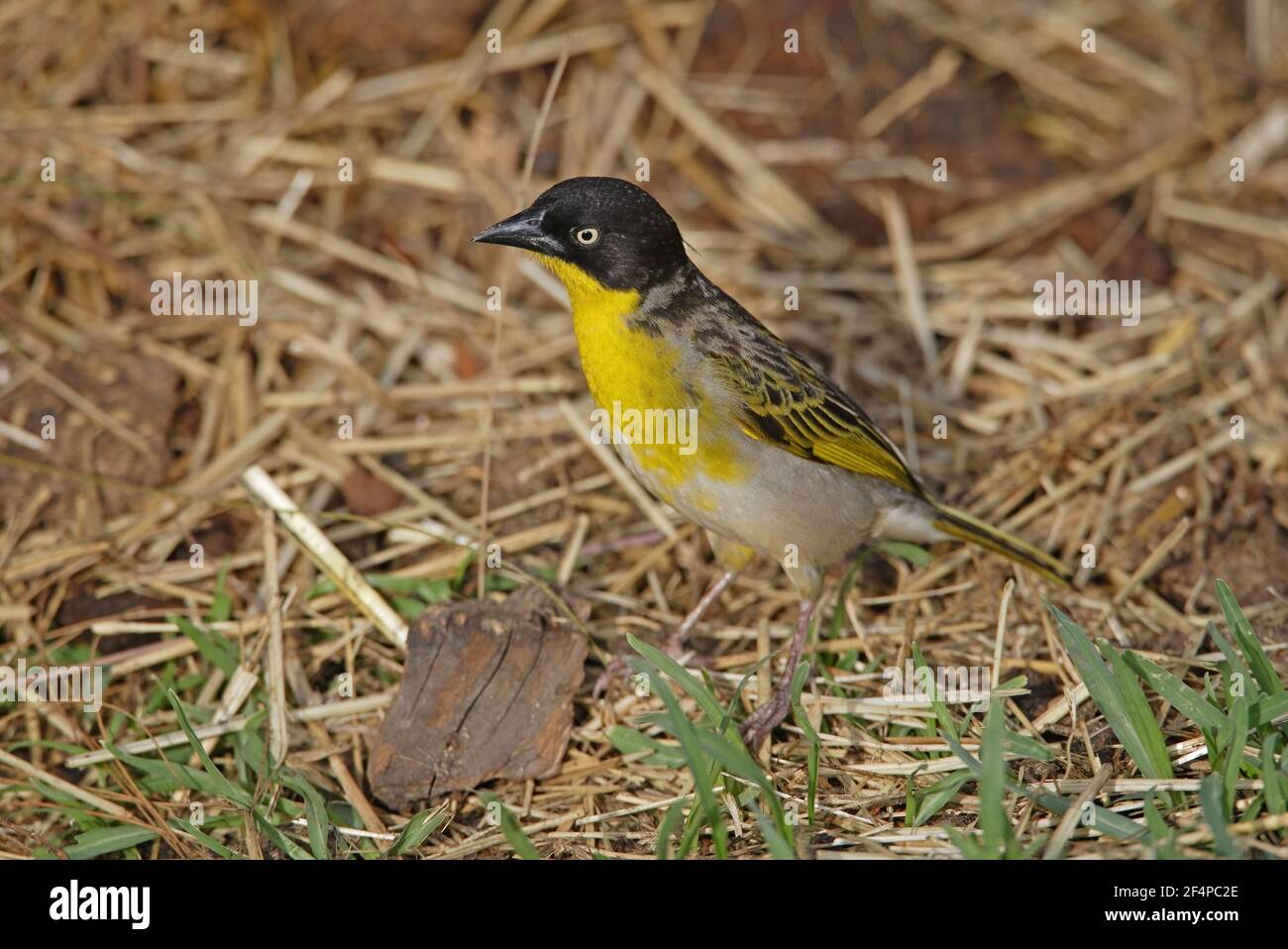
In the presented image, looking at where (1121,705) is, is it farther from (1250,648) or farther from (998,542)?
(998,542)

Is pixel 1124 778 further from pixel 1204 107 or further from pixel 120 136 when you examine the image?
pixel 120 136

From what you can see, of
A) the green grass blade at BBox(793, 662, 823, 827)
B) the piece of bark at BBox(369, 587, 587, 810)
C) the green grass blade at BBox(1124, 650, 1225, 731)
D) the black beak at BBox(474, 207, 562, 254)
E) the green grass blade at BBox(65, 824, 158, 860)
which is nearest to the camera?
the green grass blade at BBox(1124, 650, 1225, 731)

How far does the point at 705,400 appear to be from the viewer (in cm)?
477

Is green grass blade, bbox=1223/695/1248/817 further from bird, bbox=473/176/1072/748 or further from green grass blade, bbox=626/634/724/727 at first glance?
green grass blade, bbox=626/634/724/727

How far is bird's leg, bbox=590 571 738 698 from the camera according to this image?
4.98 m

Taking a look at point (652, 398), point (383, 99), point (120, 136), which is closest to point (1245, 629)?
point (652, 398)

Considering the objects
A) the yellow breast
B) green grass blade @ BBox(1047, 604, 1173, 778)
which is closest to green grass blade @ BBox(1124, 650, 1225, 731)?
green grass blade @ BBox(1047, 604, 1173, 778)

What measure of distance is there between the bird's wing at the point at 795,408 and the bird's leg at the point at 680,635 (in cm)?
73

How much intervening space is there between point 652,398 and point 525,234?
780 mm

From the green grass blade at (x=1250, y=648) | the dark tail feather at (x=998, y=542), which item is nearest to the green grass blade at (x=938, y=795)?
the green grass blade at (x=1250, y=648)

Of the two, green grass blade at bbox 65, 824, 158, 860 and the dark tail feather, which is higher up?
the dark tail feather

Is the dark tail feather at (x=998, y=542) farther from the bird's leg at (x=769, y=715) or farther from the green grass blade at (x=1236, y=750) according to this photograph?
the green grass blade at (x=1236, y=750)

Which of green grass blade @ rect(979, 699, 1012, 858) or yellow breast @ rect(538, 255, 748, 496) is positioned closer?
green grass blade @ rect(979, 699, 1012, 858)

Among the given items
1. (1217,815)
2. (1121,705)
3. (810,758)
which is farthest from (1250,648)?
(810,758)
